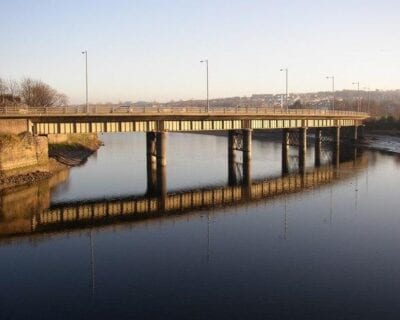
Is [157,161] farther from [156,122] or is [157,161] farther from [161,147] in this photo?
[156,122]

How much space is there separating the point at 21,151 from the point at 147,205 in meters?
17.1

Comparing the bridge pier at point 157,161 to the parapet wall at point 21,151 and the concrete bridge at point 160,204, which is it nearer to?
the concrete bridge at point 160,204

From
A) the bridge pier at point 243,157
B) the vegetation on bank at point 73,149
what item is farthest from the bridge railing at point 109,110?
the vegetation on bank at point 73,149

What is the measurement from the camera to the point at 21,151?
52.9 meters

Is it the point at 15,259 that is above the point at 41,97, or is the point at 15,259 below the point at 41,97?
below

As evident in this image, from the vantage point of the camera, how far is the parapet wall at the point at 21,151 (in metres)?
50.6

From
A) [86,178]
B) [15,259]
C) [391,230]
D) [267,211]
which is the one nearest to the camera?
[15,259]

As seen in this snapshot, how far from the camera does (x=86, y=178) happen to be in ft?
194

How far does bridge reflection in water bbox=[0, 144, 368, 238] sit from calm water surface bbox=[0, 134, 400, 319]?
20.8 inches

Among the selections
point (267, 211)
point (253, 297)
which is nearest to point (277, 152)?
point (267, 211)

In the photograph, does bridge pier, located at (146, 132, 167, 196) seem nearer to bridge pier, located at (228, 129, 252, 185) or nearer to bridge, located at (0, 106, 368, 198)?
bridge, located at (0, 106, 368, 198)

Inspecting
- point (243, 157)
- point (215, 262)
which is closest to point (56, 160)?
point (243, 157)

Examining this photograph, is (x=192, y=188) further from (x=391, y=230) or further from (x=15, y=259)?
(x=15, y=259)

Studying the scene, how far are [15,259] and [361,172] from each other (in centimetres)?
4816
